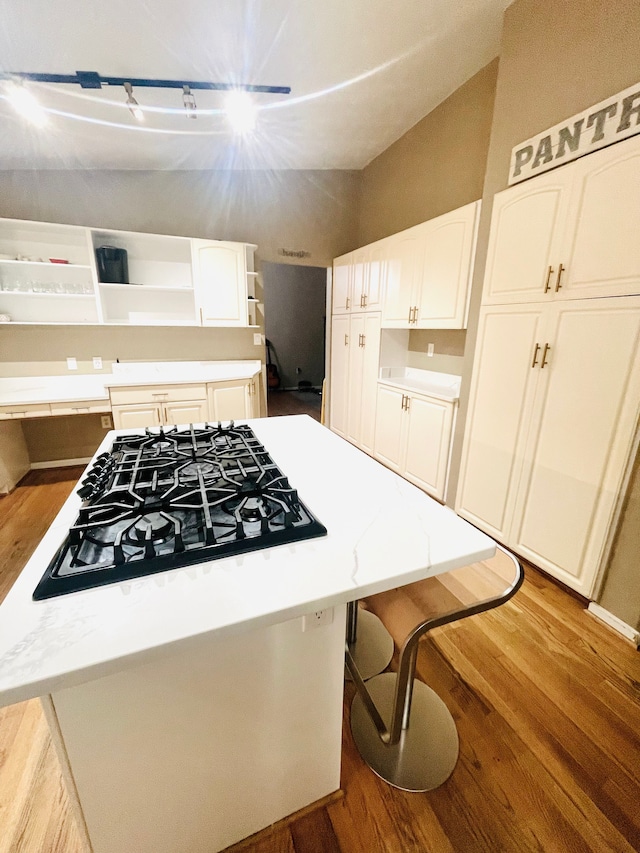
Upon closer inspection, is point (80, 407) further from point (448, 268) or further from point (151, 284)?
point (448, 268)

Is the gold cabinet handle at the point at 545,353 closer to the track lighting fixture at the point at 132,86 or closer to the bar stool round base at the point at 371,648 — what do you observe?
the bar stool round base at the point at 371,648

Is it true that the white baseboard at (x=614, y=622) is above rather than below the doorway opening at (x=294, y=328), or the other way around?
below

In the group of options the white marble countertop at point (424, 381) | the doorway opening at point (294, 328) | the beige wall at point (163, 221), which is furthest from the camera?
the doorway opening at point (294, 328)

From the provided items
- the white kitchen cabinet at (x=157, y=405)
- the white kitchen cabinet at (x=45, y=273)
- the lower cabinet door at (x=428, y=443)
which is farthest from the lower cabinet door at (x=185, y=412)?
the lower cabinet door at (x=428, y=443)

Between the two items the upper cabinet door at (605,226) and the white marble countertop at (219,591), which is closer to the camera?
the white marble countertop at (219,591)

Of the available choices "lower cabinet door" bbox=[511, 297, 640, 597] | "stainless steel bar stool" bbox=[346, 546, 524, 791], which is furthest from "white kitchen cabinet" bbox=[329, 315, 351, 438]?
"stainless steel bar stool" bbox=[346, 546, 524, 791]

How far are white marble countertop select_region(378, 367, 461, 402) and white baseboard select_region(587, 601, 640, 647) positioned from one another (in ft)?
4.57

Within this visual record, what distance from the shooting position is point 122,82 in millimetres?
1766

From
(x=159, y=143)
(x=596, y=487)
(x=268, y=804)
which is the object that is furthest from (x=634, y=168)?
(x=159, y=143)

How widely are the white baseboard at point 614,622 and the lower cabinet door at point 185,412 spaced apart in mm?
2913

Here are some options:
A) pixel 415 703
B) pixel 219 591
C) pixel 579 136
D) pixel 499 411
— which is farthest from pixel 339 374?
pixel 219 591

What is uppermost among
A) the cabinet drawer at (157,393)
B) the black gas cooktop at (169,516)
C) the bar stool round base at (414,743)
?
the black gas cooktop at (169,516)

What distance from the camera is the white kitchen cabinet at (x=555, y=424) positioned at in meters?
1.54

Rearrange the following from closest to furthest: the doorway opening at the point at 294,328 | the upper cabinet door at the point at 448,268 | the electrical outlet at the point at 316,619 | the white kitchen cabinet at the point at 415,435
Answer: the electrical outlet at the point at 316,619 → the upper cabinet door at the point at 448,268 → the white kitchen cabinet at the point at 415,435 → the doorway opening at the point at 294,328
